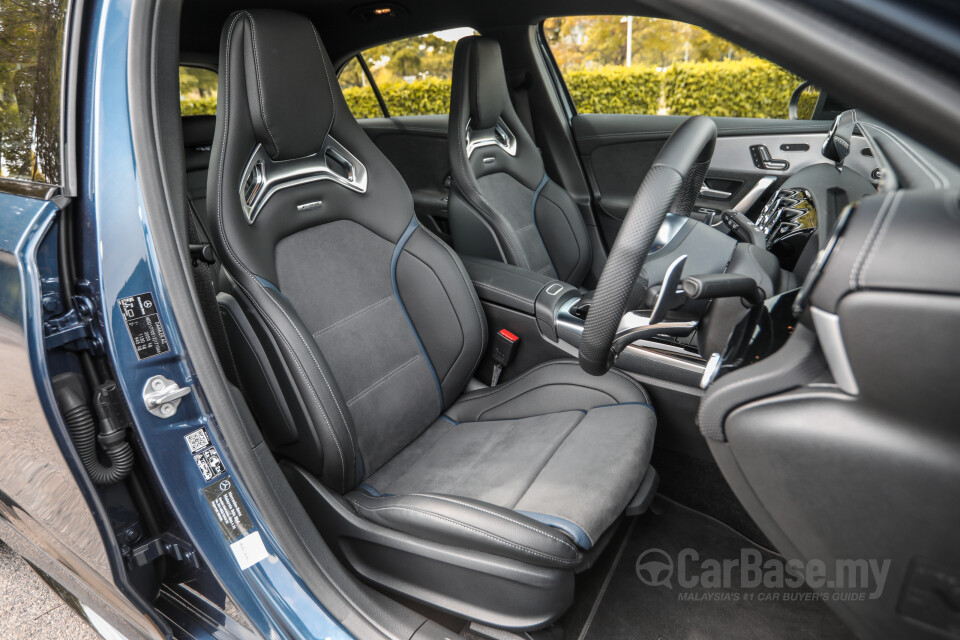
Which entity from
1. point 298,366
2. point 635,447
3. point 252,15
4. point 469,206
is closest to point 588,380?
point 635,447

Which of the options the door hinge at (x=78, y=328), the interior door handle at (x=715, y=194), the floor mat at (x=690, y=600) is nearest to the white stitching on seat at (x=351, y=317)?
the door hinge at (x=78, y=328)

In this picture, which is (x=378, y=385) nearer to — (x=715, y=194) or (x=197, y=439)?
(x=197, y=439)

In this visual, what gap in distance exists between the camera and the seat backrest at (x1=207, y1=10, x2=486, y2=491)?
4.12 feet

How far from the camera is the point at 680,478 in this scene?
1.68 metres

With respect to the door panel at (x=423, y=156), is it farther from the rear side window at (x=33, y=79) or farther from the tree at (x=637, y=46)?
the rear side window at (x=33, y=79)

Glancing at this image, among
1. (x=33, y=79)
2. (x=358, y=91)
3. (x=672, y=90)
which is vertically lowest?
(x=672, y=90)

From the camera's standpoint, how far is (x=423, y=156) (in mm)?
2949

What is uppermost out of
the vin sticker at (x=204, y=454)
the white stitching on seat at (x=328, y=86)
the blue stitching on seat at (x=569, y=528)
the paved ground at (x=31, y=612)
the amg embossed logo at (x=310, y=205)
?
the white stitching on seat at (x=328, y=86)

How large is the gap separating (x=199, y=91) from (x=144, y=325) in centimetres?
156

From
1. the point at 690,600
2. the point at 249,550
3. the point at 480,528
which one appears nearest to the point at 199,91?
the point at 249,550

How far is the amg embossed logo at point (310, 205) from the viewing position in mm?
1430

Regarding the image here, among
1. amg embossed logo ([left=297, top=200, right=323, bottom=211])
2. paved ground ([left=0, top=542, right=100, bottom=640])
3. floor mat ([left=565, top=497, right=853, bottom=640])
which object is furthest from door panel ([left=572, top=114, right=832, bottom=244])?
paved ground ([left=0, top=542, right=100, bottom=640])

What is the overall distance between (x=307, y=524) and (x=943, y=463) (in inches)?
40.2

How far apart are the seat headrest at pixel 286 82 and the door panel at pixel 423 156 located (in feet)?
4.69
